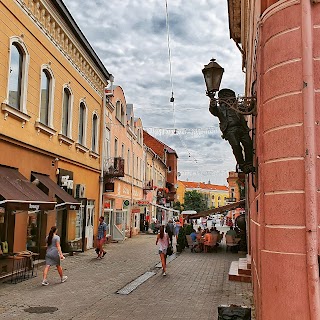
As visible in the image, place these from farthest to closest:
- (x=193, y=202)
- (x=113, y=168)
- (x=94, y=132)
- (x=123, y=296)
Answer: (x=193, y=202) → (x=113, y=168) → (x=94, y=132) → (x=123, y=296)

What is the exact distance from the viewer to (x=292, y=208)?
459 cm

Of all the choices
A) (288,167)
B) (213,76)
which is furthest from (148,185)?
(288,167)

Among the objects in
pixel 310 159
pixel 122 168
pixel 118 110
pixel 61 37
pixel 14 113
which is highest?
pixel 61 37

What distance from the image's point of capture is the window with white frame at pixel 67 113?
1777 centimetres

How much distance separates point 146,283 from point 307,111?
8.95 metres

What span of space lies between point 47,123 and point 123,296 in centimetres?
791

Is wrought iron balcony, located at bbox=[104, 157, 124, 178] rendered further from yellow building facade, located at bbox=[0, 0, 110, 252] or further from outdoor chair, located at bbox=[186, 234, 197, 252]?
outdoor chair, located at bbox=[186, 234, 197, 252]

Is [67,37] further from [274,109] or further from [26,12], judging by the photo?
[274,109]

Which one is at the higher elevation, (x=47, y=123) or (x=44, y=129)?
(x=47, y=123)

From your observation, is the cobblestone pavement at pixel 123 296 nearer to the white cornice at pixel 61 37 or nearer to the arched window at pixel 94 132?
the arched window at pixel 94 132

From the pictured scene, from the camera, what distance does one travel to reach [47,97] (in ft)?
51.9

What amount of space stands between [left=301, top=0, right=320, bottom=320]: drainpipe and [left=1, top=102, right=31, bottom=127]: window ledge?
941cm

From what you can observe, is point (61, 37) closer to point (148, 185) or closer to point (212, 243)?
point (212, 243)

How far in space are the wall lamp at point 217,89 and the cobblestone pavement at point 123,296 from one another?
13.9ft
